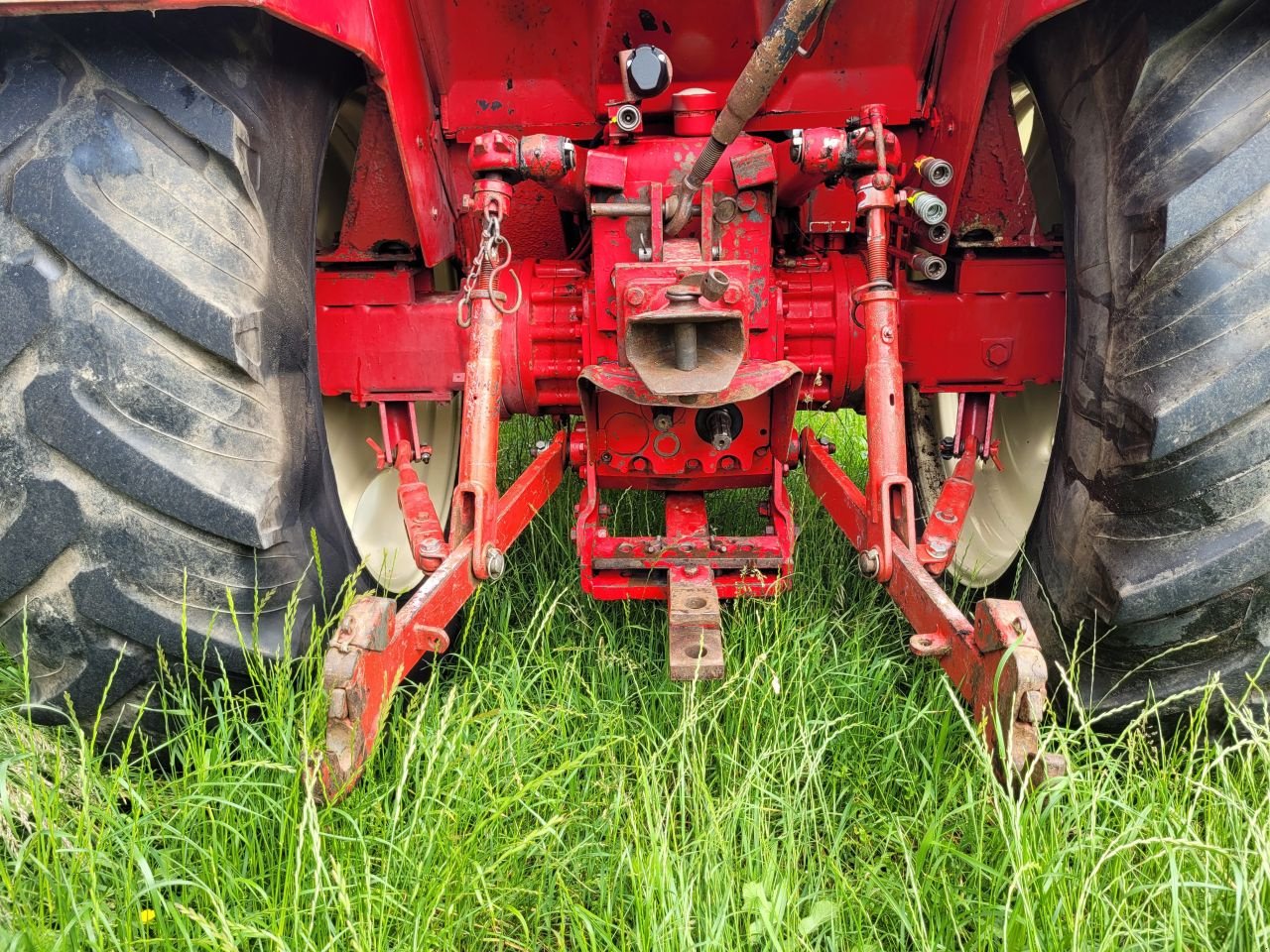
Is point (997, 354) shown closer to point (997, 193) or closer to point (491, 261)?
point (997, 193)

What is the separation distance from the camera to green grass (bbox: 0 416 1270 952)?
119cm

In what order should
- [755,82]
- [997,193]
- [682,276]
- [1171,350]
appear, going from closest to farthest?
[1171,350] → [755,82] → [682,276] → [997,193]

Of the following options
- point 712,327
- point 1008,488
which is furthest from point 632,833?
point 1008,488

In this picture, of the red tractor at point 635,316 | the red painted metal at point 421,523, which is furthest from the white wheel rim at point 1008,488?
the red painted metal at point 421,523

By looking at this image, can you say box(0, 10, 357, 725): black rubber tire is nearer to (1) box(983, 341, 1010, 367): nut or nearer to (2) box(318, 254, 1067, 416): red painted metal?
(2) box(318, 254, 1067, 416): red painted metal

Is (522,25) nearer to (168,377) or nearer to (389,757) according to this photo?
(168,377)

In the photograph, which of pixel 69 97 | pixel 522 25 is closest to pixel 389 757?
pixel 69 97

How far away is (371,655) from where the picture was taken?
1251 millimetres

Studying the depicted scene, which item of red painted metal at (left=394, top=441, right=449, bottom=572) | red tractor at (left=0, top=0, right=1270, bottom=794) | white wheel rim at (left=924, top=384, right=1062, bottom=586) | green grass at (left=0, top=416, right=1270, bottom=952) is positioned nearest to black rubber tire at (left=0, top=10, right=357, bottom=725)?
red tractor at (left=0, top=0, right=1270, bottom=794)

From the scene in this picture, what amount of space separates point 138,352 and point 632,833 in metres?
1.07

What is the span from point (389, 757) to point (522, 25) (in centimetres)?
161

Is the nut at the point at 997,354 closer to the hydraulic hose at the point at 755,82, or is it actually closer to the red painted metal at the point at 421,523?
the hydraulic hose at the point at 755,82

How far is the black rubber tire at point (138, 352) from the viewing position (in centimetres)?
130

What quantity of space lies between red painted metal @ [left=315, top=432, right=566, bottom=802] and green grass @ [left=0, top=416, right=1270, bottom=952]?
0.07 meters
